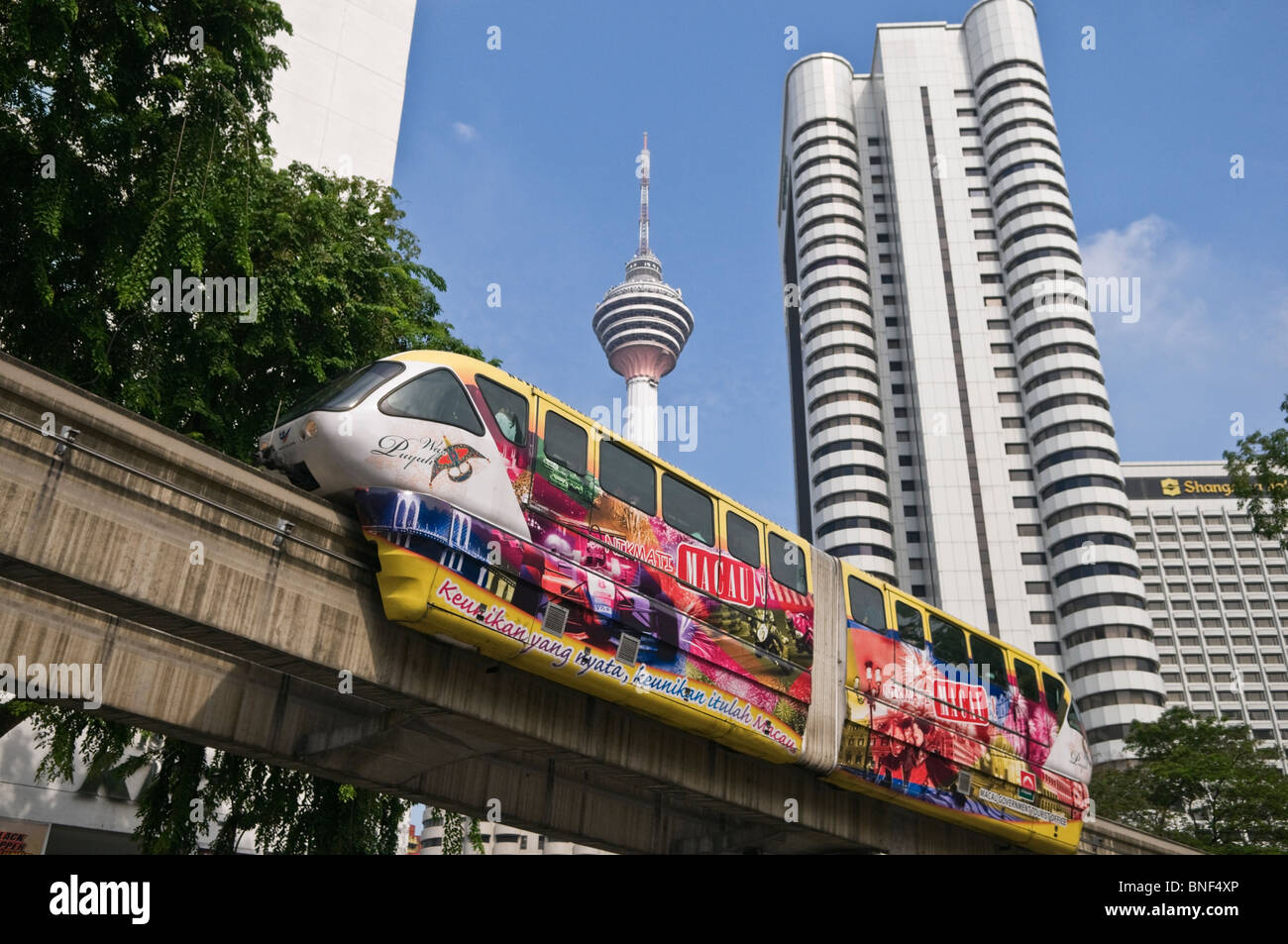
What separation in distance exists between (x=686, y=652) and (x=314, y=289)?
860cm

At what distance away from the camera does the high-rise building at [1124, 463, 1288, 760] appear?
126 metres

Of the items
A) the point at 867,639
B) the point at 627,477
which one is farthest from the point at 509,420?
the point at 867,639

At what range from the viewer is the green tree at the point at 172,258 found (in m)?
11.9

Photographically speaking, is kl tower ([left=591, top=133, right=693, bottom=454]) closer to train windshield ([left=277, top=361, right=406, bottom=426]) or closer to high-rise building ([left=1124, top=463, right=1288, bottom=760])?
high-rise building ([left=1124, top=463, right=1288, bottom=760])

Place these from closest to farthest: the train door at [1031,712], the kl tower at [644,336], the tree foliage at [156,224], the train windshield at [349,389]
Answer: the train windshield at [349,389] < the tree foliage at [156,224] < the train door at [1031,712] < the kl tower at [644,336]

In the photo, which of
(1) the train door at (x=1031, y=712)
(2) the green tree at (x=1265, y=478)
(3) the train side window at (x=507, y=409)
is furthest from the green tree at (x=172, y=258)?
(2) the green tree at (x=1265, y=478)

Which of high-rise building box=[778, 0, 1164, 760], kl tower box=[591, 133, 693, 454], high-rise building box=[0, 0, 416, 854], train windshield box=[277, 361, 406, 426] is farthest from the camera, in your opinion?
kl tower box=[591, 133, 693, 454]

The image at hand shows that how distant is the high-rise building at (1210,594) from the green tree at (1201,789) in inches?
3467

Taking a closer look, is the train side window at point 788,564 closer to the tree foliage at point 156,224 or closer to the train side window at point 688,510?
the train side window at point 688,510

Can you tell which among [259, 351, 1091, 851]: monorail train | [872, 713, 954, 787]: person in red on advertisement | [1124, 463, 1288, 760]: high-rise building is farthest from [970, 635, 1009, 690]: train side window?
[1124, 463, 1288, 760]: high-rise building

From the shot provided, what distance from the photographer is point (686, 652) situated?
1188 cm

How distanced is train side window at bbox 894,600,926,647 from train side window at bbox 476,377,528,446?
769 centimetres

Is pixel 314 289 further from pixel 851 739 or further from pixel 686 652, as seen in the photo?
pixel 851 739
